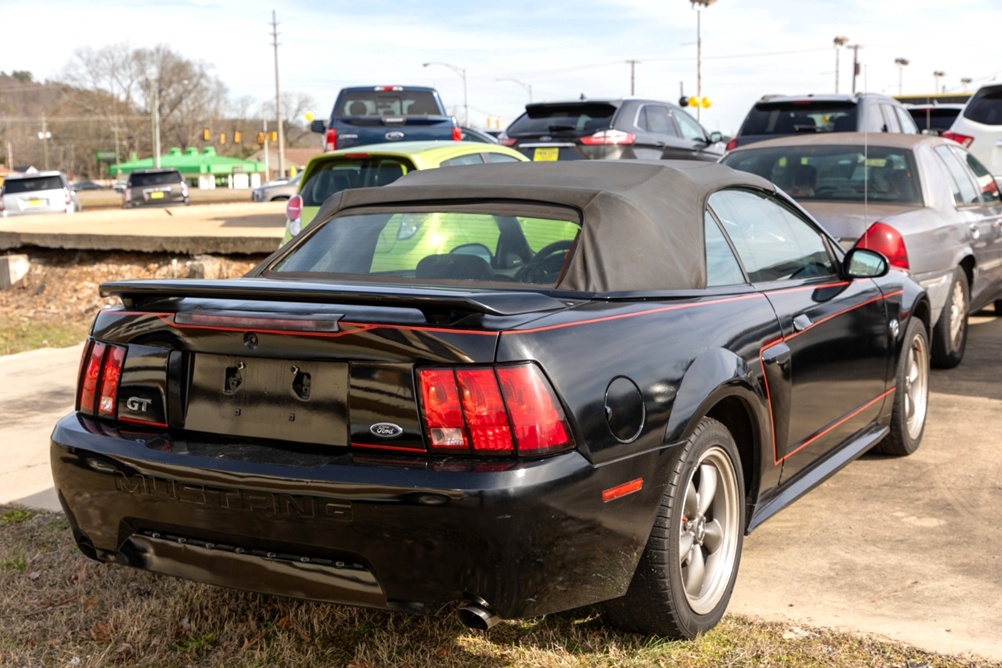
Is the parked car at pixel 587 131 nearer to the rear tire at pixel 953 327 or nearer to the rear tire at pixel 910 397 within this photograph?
the rear tire at pixel 953 327

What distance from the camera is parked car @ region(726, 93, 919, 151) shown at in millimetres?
13797

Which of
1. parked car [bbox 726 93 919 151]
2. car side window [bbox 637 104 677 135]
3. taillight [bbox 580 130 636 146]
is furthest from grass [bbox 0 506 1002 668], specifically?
car side window [bbox 637 104 677 135]

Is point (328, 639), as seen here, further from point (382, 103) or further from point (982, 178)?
point (382, 103)

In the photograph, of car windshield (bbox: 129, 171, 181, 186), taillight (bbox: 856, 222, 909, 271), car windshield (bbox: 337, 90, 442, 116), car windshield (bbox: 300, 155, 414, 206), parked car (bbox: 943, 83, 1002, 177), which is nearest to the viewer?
taillight (bbox: 856, 222, 909, 271)

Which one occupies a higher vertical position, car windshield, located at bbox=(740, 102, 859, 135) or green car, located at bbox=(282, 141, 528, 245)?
car windshield, located at bbox=(740, 102, 859, 135)

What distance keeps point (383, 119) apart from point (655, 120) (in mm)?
3859

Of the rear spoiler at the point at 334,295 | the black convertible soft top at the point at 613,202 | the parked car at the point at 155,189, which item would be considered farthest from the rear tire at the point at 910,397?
the parked car at the point at 155,189

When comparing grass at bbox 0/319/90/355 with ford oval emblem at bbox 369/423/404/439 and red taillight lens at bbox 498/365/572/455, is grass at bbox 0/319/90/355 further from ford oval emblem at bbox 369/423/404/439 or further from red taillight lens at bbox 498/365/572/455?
red taillight lens at bbox 498/365/572/455

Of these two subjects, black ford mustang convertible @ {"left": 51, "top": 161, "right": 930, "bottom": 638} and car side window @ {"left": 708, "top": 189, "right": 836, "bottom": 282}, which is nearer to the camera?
black ford mustang convertible @ {"left": 51, "top": 161, "right": 930, "bottom": 638}

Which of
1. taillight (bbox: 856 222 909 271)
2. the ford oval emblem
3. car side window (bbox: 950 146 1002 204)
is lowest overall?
the ford oval emblem

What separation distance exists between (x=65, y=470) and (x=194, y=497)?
54 centimetres

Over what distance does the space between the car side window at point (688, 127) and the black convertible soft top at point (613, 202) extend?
12.8 meters

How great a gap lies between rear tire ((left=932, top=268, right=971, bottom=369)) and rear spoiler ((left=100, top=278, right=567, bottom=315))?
500cm

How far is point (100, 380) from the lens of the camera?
11.4 feet
